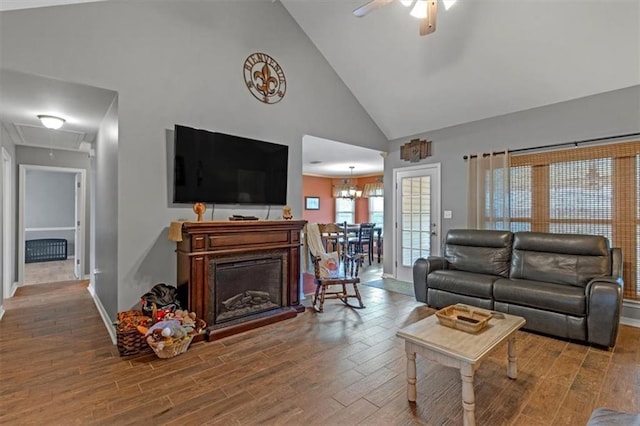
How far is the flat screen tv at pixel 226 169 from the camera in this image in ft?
10.5

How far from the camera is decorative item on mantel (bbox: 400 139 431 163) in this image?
5258 mm

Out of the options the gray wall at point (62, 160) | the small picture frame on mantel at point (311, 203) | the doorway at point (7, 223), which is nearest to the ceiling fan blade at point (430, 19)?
the doorway at point (7, 223)

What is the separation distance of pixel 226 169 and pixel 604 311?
12.8 feet

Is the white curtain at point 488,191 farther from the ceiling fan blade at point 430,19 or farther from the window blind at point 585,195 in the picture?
the ceiling fan blade at point 430,19

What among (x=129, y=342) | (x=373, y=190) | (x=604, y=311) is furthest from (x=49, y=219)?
(x=604, y=311)

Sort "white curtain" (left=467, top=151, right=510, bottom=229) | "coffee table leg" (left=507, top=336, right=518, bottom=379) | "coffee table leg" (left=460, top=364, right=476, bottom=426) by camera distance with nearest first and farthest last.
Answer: "coffee table leg" (left=460, top=364, right=476, bottom=426) → "coffee table leg" (left=507, top=336, right=518, bottom=379) → "white curtain" (left=467, top=151, right=510, bottom=229)

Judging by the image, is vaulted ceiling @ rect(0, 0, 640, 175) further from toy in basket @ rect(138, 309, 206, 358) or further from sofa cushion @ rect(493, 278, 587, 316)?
toy in basket @ rect(138, 309, 206, 358)

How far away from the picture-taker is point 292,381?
7.43 feet

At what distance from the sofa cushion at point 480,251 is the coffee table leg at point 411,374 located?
2.38 meters

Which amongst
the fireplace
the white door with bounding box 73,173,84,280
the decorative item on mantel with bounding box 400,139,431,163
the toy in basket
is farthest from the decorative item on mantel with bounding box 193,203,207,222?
the white door with bounding box 73,173,84,280

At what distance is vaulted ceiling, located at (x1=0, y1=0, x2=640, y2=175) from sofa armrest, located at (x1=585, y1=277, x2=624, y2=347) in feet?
7.70

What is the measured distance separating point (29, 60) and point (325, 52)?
3471 mm

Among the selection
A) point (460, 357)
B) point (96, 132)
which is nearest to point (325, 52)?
point (96, 132)

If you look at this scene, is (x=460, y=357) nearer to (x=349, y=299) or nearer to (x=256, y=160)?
(x=349, y=299)
